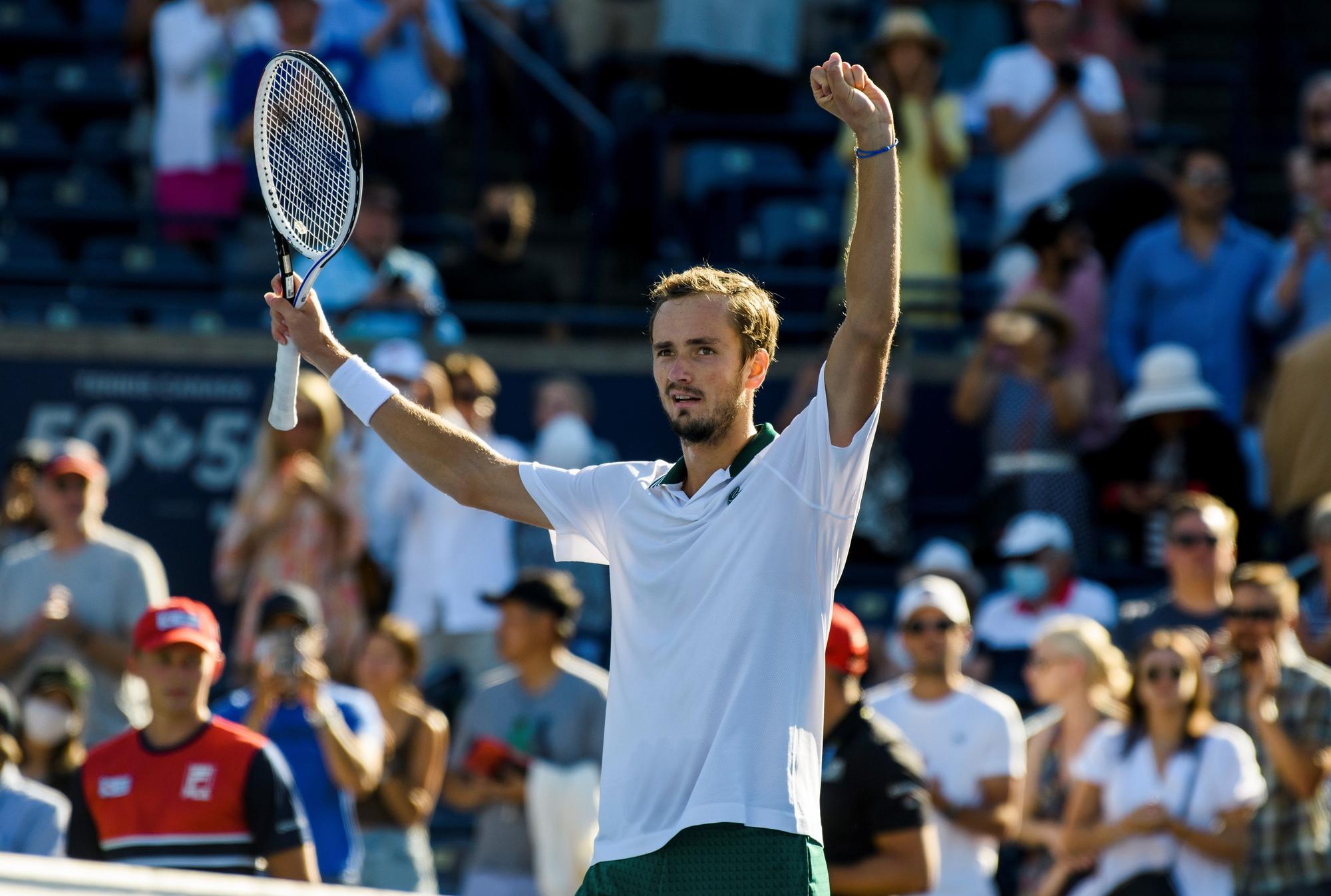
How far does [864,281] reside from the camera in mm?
3717

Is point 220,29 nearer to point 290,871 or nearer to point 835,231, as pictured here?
point 835,231

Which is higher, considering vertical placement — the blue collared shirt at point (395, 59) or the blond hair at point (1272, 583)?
the blue collared shirt at point (395, 59)

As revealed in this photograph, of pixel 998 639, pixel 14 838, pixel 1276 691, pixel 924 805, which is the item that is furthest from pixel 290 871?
pixel 998 639

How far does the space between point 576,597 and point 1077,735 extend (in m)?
1.84

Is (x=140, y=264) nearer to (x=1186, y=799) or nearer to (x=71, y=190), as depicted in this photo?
(x=71, y=190)

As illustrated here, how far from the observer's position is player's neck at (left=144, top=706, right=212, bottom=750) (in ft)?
19.2

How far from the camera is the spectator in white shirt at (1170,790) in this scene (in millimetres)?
6965

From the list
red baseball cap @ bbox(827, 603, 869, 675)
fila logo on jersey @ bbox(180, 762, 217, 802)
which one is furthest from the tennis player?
fila logo on jersey @ bbox(180, 762, 217, 802)

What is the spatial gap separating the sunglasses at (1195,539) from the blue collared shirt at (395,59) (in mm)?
5245

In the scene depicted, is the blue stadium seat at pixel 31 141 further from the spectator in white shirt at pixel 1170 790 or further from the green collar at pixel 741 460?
the green collar at pixel 741 460

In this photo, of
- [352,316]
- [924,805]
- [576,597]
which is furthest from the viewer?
[352,316]

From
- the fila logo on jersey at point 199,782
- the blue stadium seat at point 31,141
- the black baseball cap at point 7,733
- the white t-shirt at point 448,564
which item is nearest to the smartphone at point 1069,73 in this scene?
the white t-shirt at point 448,564

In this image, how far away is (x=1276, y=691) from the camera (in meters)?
7.28

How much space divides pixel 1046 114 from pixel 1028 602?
11.2 feet
